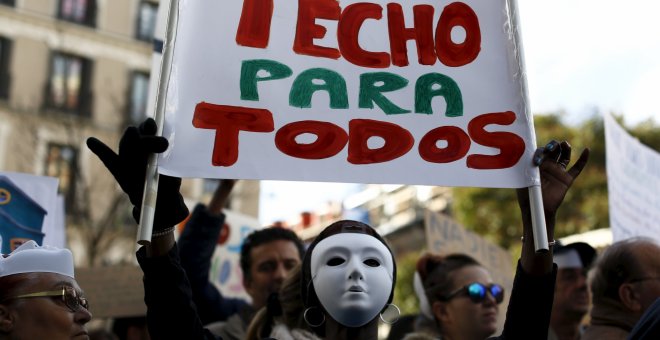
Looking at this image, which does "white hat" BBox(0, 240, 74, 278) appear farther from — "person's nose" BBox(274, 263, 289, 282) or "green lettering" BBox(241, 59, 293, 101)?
"person's nose" BBox(274, 263, 289, 282)

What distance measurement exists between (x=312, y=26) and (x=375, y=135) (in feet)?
1.27

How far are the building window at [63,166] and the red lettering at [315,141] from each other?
1727 centimetres

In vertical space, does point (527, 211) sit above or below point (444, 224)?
above

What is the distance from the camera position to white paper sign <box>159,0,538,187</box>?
2621 millimetres

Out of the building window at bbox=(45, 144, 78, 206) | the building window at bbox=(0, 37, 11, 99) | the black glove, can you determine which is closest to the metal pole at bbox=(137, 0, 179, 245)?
the black glove

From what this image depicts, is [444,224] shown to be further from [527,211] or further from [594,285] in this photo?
[527,211]

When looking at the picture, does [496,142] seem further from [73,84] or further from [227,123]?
[73,84]

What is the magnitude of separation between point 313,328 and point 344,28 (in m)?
0.93

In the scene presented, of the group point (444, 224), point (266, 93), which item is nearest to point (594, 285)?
point (266, 93)

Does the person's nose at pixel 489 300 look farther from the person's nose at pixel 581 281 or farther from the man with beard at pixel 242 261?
the man with beard at pixel 242 261

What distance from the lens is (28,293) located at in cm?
279

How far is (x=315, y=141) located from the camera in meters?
2.66

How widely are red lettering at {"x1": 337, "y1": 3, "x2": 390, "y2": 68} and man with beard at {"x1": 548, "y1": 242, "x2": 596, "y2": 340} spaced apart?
2111 mm

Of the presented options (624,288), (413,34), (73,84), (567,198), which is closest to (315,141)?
(413,34)
